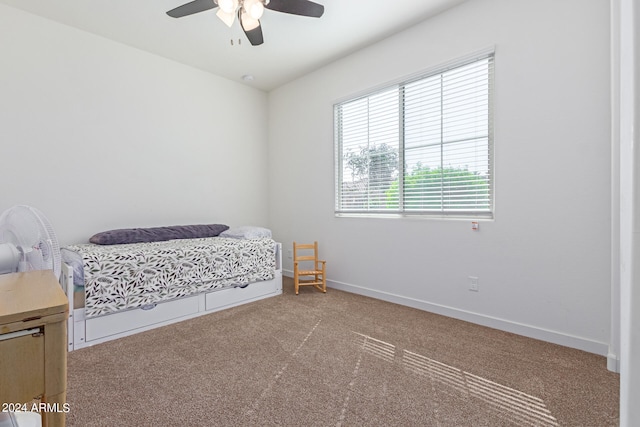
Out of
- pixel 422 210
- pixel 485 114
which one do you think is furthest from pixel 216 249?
pixel 485 114

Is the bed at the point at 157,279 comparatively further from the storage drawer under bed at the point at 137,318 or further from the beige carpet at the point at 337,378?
the beige carpet at the point at 337,378

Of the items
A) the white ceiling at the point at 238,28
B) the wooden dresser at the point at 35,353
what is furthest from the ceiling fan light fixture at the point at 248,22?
the wooden dresser at the point at 35,353

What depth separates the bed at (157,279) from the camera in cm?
231

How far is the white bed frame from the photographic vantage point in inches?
88.6

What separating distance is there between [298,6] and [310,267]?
117 inches

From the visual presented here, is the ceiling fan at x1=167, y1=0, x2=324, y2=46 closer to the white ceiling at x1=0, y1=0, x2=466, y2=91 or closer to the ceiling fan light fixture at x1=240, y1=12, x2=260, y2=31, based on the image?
the ceiling fan light fixture at x1=240, y1=12, x2=260, y2=31

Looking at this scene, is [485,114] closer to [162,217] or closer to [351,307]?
[351,307]

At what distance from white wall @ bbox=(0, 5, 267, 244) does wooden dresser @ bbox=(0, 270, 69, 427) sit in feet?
8.97

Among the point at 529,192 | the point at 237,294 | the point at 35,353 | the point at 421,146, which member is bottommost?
the point at 237,294

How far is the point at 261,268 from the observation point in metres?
3.45

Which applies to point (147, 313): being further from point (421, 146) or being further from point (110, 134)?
point (421, 146)

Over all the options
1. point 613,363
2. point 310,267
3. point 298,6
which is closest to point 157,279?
point 310,267

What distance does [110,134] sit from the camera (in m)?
3.27

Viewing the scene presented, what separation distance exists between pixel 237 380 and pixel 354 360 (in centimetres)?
75
